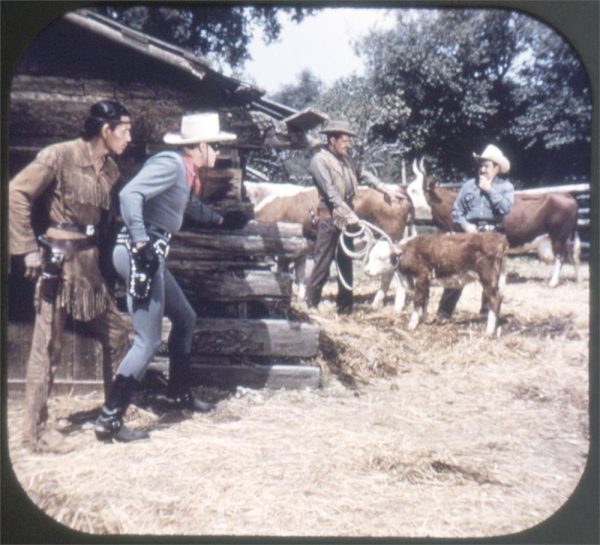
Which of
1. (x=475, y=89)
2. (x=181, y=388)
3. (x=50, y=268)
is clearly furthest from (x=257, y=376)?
(x=475, y=89)

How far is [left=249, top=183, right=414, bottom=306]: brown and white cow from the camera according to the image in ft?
8.59

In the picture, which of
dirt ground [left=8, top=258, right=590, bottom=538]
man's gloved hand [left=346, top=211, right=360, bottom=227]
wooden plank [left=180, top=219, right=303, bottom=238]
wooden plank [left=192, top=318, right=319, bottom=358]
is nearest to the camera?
dirt ground [left=8, top=258, right=590, bottom=538]

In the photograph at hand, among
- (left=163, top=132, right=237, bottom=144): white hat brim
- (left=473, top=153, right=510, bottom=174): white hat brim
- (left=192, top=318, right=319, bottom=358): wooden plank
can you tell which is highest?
(left=163, top=132, right=237, bottom=144): white hat brim

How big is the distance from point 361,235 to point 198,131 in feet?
1.90

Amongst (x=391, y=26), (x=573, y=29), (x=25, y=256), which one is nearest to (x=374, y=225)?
(x=391, y=26)

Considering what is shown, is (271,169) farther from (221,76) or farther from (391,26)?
(391,26)

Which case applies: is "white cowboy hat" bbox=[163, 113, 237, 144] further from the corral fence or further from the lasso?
the corral fence

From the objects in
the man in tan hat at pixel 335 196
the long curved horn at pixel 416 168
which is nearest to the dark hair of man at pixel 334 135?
the man in tan hat at pixel 335 196

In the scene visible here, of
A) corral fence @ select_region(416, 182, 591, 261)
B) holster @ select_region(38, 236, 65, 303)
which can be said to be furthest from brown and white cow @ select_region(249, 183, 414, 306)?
holster @ select_region(38, 236, 65, 303)

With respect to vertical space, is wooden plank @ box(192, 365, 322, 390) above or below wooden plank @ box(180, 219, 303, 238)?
below

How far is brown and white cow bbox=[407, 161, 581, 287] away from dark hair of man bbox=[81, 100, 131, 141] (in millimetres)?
868

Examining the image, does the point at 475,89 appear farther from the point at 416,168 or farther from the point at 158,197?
the point at 158,197

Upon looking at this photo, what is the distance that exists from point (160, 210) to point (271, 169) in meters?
0.38

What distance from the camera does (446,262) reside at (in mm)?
2648
